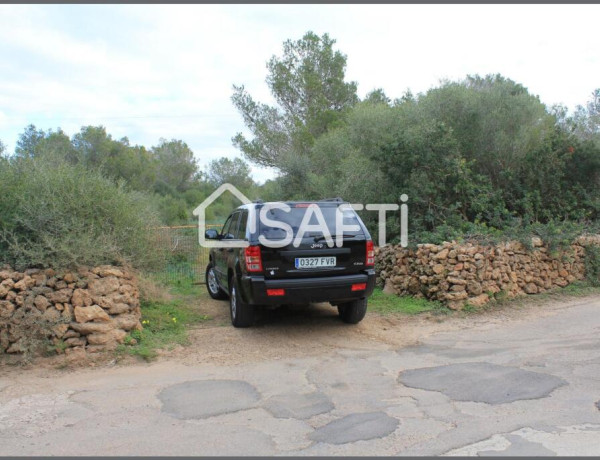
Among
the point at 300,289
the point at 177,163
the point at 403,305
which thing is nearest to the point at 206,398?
the point at 300,289

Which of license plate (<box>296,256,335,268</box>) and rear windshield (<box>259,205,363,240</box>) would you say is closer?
license plate (<box>296,256,335,268</box>)

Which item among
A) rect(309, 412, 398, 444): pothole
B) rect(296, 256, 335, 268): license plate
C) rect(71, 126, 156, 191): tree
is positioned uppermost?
rect(71, 126, 156, 191): tree

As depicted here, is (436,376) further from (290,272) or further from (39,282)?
(39,282)

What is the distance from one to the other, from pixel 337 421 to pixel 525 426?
152cm

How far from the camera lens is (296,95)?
2267 centimetres

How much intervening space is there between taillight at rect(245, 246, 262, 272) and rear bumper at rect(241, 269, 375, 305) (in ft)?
0.38

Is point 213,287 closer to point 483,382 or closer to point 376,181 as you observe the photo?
point 376,181

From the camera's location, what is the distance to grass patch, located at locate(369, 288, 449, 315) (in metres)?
8.15

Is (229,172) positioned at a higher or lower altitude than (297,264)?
higher

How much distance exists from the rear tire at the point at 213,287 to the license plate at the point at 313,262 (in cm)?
321

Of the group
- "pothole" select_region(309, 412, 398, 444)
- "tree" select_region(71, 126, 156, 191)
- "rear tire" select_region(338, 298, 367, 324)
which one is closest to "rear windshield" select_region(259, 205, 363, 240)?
"rear tire" select_region(338, 298, 367, 324)

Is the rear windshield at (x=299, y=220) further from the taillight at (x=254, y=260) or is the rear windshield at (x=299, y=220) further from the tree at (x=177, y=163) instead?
the tree at (x=177, y=163)

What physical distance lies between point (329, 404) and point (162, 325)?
3.27m

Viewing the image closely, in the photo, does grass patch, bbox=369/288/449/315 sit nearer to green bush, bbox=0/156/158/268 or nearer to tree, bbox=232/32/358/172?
green bush, bbox=0/156/158/268
